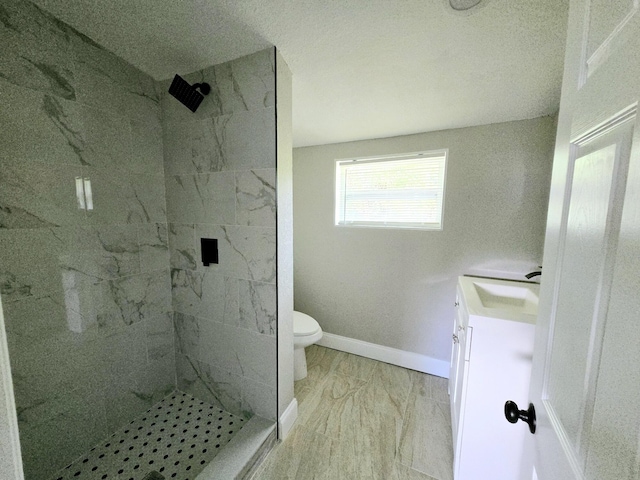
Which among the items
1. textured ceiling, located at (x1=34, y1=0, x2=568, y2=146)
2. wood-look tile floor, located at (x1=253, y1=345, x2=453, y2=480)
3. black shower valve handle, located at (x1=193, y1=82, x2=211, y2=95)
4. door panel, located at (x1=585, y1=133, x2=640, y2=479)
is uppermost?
textured ceiling, located at (x1=34, y1=0, x2=568, y2=146)

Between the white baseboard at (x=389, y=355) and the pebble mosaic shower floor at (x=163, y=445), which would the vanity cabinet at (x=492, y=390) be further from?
the pebble mosaic shower floor at (x=163, y=445)

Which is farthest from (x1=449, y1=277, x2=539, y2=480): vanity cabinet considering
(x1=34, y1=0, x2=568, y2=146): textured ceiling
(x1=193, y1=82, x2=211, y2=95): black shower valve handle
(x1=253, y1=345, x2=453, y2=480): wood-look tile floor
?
(x1=193, y1=82, x2=211, y2=95): black shower valve handle

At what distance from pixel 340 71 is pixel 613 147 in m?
1.23

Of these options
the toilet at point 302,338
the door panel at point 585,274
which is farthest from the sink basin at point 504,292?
the toilet at point 302,338

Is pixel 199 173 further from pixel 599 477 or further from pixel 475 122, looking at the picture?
pixel 475 122

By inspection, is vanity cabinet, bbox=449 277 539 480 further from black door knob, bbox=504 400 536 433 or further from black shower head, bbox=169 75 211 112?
black shower head, bbox=169 75 211 112

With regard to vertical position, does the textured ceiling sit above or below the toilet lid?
above

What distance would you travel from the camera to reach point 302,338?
72.9 inches

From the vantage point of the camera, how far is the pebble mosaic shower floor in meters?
1.18

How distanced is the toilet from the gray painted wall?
0.50m

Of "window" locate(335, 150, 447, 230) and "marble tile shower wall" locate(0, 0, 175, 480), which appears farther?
"window" locate(335, 150, 447, 230)

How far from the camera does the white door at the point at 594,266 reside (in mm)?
329

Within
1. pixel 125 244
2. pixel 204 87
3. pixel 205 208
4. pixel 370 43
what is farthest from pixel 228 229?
pixel 370 43

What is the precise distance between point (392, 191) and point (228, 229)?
149cm
